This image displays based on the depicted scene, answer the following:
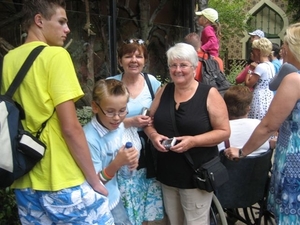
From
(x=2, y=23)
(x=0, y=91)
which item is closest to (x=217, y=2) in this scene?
(x=2, y=23)

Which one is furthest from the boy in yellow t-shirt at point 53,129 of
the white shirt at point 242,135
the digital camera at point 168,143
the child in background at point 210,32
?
the child in background at point 210,32

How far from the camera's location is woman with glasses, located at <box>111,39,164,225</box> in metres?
2.96

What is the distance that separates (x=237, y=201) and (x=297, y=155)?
72cm

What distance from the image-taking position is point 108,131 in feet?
8.48

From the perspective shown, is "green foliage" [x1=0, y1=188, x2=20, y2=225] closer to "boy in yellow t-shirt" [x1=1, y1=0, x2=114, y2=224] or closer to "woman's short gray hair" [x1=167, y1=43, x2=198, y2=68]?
"boy in yellow t-shirt" [x1=1, y1=0, x2=114, y2=224]

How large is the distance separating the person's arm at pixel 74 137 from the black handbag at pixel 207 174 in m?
0.86

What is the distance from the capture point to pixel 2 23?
14.7 feet

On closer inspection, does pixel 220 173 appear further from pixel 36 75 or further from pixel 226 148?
pixel 36 75

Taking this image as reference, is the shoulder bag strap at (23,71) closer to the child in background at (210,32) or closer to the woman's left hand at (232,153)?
the woman's left hand at (232,153)

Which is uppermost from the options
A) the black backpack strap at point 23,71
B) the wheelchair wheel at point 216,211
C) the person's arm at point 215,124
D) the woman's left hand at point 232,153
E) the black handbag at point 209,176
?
the black backpack strap at point 23,71

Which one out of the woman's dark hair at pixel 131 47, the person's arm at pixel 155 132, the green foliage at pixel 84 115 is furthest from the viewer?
the green foliage at pixel 84 115

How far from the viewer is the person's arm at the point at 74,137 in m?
1.96

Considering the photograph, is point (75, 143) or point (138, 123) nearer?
point (75, 143)

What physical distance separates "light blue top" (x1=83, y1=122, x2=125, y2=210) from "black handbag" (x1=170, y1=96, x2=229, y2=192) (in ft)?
1.39
